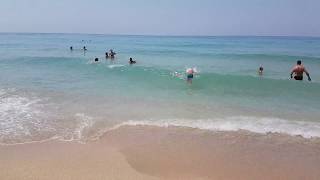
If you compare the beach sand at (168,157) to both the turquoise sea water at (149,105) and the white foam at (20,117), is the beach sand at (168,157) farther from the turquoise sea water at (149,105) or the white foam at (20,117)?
the white foam at (20,117)

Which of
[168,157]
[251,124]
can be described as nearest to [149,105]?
[251,124]

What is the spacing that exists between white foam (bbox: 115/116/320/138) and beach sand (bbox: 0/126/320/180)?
467 mm

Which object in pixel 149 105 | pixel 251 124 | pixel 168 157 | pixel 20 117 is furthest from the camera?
pixel 149 105

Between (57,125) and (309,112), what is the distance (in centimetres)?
801

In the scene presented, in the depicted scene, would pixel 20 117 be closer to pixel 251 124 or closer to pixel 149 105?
pixel 149 105

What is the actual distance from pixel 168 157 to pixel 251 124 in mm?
3613

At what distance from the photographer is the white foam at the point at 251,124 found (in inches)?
385

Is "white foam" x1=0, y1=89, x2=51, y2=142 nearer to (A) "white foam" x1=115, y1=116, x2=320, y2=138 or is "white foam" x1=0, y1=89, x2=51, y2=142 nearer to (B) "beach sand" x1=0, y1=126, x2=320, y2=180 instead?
(B) "beach sand" x1=0, y1=126, x2=320, y2=180

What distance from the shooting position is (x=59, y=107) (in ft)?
40.8

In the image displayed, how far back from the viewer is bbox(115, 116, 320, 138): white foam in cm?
978

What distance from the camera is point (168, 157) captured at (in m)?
7.73

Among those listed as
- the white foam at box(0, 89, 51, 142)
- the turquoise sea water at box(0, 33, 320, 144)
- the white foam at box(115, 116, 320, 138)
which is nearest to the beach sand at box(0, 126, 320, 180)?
the white foam at box(115, 116, 320, 138)

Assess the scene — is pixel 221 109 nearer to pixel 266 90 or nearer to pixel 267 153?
pixel 267 153

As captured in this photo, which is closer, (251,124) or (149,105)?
(251,124)
